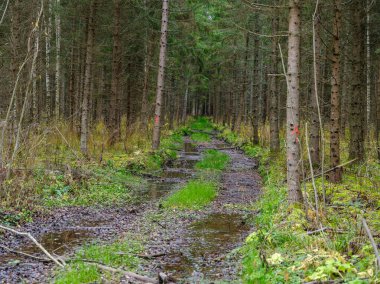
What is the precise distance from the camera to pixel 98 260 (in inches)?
257

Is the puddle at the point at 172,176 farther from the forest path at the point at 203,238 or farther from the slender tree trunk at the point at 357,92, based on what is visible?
the slender tree trunk at the point at 357,92

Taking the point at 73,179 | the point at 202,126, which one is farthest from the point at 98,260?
the point at 202,126

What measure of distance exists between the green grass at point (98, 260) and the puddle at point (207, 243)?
61cm

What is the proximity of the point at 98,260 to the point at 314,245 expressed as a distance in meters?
3.12

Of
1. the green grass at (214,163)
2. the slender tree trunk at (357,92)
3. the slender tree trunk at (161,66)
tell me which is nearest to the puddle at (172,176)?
the green grass at (214,163)

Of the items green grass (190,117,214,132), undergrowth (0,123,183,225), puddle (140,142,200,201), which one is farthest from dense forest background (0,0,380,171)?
Result: green grass (190,117,214,132)

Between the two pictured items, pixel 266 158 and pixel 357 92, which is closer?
pixel 357 92

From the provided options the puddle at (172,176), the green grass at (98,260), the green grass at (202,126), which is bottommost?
the puddle at (172,176)

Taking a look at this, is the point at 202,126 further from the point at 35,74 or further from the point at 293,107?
the point at 293,107

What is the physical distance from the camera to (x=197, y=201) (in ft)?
37.2

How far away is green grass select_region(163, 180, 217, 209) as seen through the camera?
11.0m

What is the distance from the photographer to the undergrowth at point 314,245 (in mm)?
4566

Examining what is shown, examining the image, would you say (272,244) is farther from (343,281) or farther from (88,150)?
(88,150)

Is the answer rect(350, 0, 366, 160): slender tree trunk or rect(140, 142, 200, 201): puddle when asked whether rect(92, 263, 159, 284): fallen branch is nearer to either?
rect(140, 142, 200, 201): puddle
